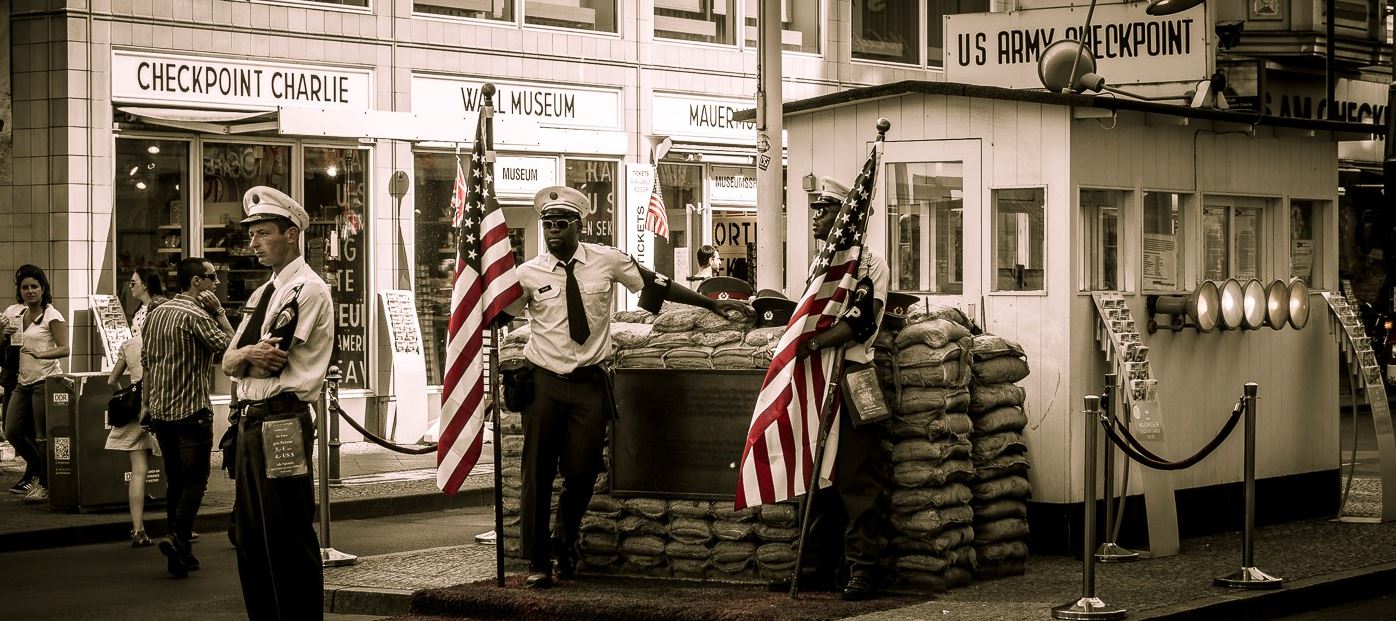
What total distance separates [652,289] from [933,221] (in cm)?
218

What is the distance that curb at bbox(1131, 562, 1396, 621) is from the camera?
9031mm

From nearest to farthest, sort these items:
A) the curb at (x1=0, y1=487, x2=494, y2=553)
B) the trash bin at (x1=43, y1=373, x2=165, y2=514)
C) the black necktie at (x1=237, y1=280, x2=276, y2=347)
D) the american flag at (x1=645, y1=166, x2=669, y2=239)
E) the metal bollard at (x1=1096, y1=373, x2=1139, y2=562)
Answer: the black necktie at (x1=237, y1=280, x2=276, y2=347)
the metal bollard at (x1=1096, y1=373, x2=1139, y2=562)
the curb at (x1=0, y1=487, x2=494, y2=553)
the trash bin at (x1=43, y1=373, x2=165, y2=514)
the american flag at (x1=645, y1=166, x2=669, y2=239)

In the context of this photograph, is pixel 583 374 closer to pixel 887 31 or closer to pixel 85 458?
pixel 85 458

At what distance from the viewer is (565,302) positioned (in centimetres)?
980

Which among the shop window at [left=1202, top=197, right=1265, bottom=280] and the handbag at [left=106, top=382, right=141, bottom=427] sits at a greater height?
the shop window at [left=1202, top=197, right=1265, bottom=280]

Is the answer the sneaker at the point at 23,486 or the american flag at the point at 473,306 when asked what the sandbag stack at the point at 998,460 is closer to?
the american flag at the point at 473,306

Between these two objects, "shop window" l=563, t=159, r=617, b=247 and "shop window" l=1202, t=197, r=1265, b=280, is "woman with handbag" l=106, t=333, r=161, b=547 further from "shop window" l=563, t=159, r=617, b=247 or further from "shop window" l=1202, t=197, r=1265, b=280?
"shop window" l=563, t=159, r=617, b=247

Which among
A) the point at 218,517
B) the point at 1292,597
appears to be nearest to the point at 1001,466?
the point at 1292,597

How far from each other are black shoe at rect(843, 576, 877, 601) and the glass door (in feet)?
7.98

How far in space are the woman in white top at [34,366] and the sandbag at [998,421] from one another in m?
8.73

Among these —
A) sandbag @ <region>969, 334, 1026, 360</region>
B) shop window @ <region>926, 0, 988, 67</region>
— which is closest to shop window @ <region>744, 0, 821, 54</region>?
shop window @ <region>926, 0, 988, 67</region>

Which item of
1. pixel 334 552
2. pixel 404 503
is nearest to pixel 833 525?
pixel 334 552

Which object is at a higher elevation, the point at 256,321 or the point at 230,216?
the point at 230,216

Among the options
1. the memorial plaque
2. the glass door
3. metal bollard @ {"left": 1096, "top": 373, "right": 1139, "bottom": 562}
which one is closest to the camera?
the memorial plaque
